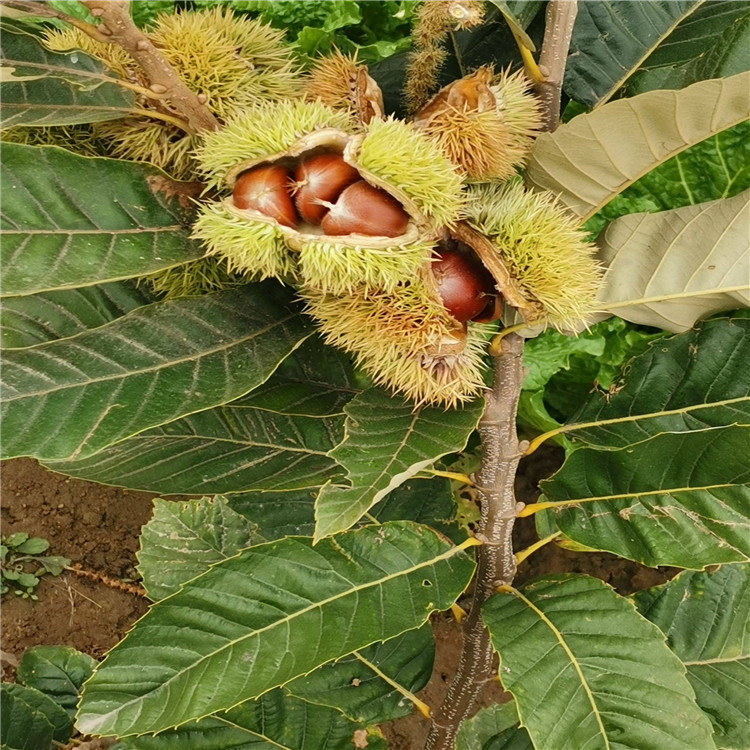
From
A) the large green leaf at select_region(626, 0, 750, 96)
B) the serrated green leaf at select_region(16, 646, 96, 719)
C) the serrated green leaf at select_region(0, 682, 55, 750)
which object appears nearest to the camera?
the large green leaf at select_region(626, 0, 750, 96)

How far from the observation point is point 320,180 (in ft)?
2.03

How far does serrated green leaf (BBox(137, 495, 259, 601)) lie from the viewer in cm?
100

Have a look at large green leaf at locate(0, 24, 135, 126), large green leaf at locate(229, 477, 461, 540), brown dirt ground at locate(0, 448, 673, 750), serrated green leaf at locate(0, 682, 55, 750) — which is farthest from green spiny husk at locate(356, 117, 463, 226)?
brown dirt ground at locate(0, 448, 673, 750)

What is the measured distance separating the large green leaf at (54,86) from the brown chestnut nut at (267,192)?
0.14m

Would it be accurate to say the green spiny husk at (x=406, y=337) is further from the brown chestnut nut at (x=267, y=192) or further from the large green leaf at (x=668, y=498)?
the large green leaf at (x=668, y=498)

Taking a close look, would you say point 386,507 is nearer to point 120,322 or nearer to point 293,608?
point 293,608

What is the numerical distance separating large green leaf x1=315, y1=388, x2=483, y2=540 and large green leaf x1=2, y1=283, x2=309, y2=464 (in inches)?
4.0

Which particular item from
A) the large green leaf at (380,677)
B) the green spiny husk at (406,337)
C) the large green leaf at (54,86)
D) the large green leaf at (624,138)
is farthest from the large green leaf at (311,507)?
the large green leaf at (54,86)

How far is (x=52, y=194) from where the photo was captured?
2.10 ft

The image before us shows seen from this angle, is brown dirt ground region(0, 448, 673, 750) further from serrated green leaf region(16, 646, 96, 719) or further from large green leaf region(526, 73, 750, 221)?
large green leaf region(526, 73, 750, 221)

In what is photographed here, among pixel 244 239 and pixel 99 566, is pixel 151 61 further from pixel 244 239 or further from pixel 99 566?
pixel 99 566

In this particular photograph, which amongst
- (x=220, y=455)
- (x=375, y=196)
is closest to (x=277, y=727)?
(x=220, y=455)

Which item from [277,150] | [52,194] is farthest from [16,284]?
[277,150]

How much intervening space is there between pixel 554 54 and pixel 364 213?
0.26m
